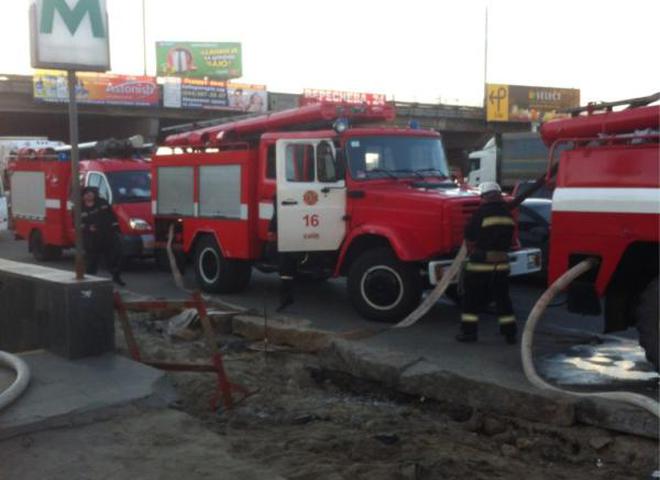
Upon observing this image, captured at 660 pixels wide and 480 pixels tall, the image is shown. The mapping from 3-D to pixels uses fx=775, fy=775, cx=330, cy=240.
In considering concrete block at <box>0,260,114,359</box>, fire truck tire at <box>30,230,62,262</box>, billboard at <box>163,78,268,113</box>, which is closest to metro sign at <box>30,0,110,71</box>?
concrete block at <box>0,260,114,359</box>

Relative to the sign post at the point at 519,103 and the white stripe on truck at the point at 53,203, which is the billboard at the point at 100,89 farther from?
the sign post at the point at 519,103

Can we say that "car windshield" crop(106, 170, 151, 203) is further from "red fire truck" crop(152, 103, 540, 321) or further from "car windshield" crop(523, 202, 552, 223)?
"car windshield" crop(523, 202, 552, 223)

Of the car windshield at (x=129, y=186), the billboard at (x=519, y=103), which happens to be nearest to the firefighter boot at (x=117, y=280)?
the car windshield at (x=129, y=186)

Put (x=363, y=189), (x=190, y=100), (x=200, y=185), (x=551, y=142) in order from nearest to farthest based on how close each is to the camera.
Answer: (x=551, y=142)
(x=363, y=189)
(x=200, y=185)
(x=190, y=100)

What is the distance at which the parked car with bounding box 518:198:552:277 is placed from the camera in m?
11.9

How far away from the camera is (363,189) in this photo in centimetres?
956

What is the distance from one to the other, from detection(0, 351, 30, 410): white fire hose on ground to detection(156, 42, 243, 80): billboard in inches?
2560

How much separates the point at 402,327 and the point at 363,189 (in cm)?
191

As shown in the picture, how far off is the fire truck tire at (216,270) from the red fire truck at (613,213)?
20.4 ft

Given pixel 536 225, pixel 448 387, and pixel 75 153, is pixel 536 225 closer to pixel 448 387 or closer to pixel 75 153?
pixel 448 387

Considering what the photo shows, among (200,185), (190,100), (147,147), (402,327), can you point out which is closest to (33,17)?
(402,327)

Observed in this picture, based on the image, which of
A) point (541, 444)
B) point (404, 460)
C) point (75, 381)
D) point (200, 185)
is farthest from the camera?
point (200, 185)

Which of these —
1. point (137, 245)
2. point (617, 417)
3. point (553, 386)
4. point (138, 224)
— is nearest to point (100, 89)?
point (138, 224)

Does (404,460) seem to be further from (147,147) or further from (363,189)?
(147,147)
